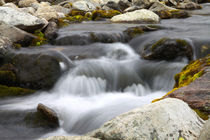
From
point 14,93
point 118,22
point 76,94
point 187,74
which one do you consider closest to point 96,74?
point 76,94

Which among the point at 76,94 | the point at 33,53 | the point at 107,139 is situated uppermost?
the point at 107,139

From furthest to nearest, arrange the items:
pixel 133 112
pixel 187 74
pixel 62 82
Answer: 1. pixel 62 82
2. pixel 187 74
3. pixel 133 112

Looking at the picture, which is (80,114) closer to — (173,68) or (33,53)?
(33,53)

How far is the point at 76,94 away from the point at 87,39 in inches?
169

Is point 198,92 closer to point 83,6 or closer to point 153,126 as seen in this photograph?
point 153,126

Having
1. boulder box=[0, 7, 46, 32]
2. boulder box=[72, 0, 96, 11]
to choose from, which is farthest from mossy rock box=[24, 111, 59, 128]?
boulder box=[72, 0, 96, 11]

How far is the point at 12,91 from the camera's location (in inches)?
262

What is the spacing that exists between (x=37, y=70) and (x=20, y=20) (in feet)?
15.0

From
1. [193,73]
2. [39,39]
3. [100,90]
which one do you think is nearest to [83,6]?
[39,39]

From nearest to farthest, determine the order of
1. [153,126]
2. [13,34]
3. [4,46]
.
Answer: [153,126] → [4,46] → [13,34]

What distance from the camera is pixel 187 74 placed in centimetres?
499

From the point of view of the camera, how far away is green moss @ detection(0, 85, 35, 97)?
659cm

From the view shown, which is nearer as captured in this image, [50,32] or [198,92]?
[198,92]

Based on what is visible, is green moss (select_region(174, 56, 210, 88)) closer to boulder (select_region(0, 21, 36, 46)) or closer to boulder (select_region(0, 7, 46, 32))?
boulder (select_region(0, 21, 36, 46))
